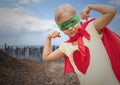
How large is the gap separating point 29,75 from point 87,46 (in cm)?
233

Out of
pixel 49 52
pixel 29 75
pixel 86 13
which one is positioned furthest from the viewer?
pixel 29 75

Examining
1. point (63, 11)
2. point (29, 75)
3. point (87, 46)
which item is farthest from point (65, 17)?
point (29, 75)

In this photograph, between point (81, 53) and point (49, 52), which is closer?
point (81, 53)

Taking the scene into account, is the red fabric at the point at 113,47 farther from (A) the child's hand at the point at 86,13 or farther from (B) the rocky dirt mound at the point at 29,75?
(B) the rocky dirt mound at the point at 29,75

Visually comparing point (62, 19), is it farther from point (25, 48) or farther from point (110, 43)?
point (25, 48)

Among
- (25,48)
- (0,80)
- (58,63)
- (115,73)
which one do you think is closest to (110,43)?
(115,73)

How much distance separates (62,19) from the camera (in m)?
1.16

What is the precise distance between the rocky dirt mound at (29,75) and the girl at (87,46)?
1.84m

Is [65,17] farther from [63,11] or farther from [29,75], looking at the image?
[29,75]

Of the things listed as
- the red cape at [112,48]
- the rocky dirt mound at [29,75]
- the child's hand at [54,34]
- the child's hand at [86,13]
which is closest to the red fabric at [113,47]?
the red cape at [112,48]

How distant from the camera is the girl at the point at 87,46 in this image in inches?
42.5

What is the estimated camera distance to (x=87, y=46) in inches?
43.6

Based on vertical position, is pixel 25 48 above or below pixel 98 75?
above

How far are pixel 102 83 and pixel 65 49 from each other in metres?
0.24
